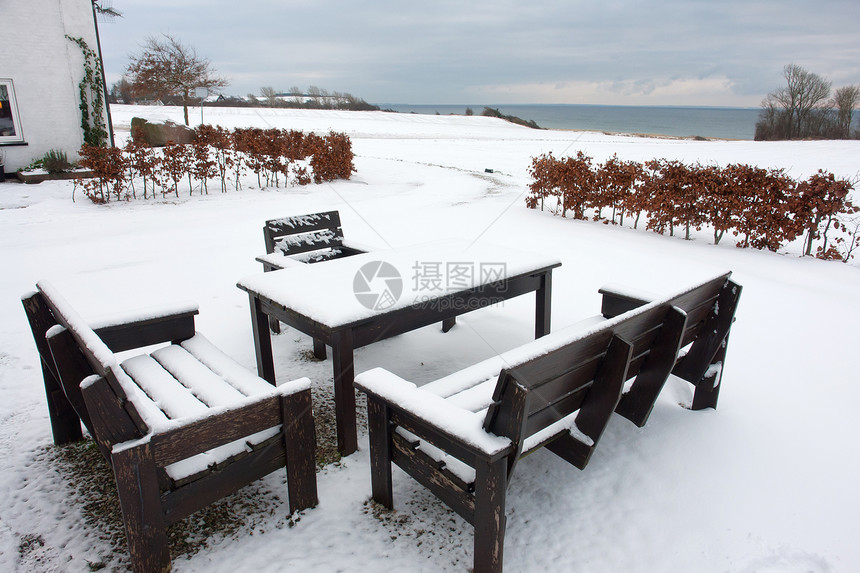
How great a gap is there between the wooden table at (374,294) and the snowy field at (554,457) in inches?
19.6

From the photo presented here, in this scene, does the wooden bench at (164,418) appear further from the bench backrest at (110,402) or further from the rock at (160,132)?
the rock at (160,132)

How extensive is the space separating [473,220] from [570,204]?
173cm

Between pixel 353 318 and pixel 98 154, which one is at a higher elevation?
pixel 98 154

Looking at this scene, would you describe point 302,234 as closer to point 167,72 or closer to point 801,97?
point 167,72

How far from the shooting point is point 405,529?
2361 mm

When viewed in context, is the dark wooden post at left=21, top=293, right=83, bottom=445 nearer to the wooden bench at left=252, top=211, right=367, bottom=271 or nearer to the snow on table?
the snow on table

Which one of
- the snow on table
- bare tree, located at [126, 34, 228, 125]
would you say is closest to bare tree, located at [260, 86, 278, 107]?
bare tree, located at [126, 34, 228, 125]

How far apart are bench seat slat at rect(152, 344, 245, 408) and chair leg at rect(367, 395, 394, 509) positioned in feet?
1.93

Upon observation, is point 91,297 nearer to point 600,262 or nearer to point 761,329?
point 600,262

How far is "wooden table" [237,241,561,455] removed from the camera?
2.75 m

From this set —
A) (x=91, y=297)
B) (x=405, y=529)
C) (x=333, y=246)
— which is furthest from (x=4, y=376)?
(x=405, y=529)

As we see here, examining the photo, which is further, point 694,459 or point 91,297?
point 91,297

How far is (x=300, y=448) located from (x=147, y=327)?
1.22 meters

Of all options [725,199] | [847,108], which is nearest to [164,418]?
[725,199]
